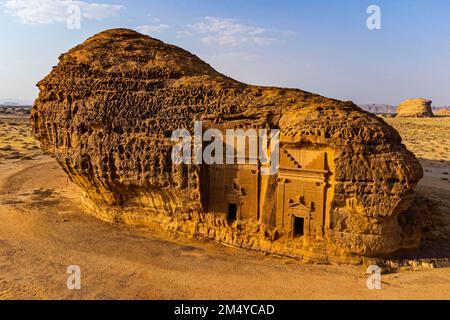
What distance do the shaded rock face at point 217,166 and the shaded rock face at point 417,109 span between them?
86.0 metres

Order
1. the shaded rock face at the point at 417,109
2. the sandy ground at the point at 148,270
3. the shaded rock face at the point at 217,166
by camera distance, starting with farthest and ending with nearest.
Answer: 1. the shaded rock face at the point at 417,109
2. the shaded rock face at the point at 217,166
3. the sandy ground at the point at 148,270

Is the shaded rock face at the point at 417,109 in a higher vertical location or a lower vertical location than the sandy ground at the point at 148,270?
higher

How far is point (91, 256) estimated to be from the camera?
15.0 m

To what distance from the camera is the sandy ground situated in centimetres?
1206

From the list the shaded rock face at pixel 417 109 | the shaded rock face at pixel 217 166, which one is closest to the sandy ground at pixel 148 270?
the shaded rock face at pixel 217 166

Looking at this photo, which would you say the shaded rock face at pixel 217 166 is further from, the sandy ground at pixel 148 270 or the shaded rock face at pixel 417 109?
the shaded rock face at pixel 417 109

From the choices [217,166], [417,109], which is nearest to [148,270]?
[217,166]

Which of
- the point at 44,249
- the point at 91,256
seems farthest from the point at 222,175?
the point at 44,249

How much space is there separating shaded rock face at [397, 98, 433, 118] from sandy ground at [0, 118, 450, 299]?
8802 centimetres

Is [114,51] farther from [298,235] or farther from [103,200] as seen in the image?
[298,235]

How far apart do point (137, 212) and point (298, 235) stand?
27.4ft

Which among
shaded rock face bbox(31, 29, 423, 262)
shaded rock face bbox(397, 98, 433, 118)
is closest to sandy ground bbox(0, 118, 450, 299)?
shaded rock face bbox(31, 29, 423, 262)

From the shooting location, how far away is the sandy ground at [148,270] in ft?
39.6

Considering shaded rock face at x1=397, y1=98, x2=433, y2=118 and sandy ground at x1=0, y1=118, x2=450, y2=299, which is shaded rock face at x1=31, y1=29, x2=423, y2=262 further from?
shaded rock face at x1=397, y1=98, x2=433, y2=118
